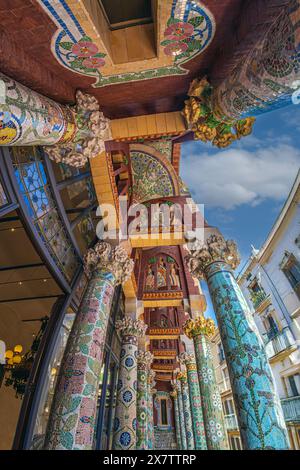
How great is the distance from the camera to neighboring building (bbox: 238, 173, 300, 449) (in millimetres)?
10703

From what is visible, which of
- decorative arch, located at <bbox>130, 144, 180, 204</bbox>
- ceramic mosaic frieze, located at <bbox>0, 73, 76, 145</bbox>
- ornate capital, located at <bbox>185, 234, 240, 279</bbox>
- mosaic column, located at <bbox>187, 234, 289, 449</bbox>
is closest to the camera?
ceramic mosaic frieze, located at <bbox>0, 73, 76, 145</bbox>

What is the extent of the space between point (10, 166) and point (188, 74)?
2.80m

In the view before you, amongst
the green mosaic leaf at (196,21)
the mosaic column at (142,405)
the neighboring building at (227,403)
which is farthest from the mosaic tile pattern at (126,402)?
the neighboring building at (227,403)

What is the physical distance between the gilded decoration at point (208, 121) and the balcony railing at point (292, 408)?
12.0 metres

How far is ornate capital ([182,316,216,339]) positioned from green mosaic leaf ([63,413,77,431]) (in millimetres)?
5525

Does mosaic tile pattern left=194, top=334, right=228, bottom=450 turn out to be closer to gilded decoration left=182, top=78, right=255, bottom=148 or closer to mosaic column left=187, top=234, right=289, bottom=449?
mosaic column left=187, top=234, right=289, bottom=449

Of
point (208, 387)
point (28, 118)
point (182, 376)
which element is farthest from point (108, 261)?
point (182, 376)

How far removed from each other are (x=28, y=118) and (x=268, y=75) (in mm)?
2387

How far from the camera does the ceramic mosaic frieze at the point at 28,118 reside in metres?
2.17

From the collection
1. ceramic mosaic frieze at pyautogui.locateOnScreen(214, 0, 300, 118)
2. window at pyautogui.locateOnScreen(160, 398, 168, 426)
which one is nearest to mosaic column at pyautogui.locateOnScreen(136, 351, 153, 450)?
ceramic mosaic frieze at pyautogui.locateOnScreen(214, 0, 300, 118)

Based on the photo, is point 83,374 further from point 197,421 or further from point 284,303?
point 284,303
